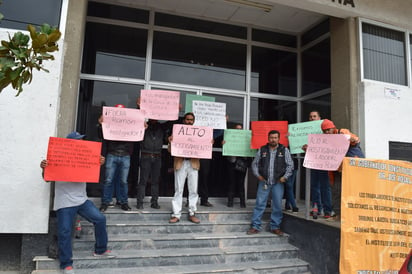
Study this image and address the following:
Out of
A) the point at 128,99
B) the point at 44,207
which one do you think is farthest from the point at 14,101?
the point at 128,99

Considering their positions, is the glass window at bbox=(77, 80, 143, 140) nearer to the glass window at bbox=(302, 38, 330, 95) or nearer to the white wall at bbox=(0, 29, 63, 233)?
the white wall at bbox=(0, 29, 63, 233)

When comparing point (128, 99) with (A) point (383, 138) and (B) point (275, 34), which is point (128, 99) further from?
(A) point (383, 138)

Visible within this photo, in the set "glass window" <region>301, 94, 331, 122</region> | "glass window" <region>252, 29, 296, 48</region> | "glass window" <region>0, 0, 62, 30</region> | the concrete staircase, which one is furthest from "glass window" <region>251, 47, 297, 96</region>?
"glass window" <region>0, 0, 62, 30</region>

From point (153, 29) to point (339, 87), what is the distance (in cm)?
415

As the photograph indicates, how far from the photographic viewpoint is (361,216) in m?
3.55

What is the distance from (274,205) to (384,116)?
9.48 feet

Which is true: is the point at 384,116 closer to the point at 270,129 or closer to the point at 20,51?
the point at 270,129

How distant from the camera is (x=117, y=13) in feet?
20.0

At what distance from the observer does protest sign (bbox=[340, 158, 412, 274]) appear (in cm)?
350

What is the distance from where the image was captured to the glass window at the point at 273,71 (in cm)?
704

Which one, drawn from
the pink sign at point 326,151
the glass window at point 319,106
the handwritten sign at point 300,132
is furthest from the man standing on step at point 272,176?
the glass window at point 319,106

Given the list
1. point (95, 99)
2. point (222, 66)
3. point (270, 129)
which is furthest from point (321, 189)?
point (95, 99)

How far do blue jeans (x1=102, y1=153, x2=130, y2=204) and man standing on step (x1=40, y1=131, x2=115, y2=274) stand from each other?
905 mm

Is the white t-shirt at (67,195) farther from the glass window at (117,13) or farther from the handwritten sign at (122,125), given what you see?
the glass window at (117,13)
